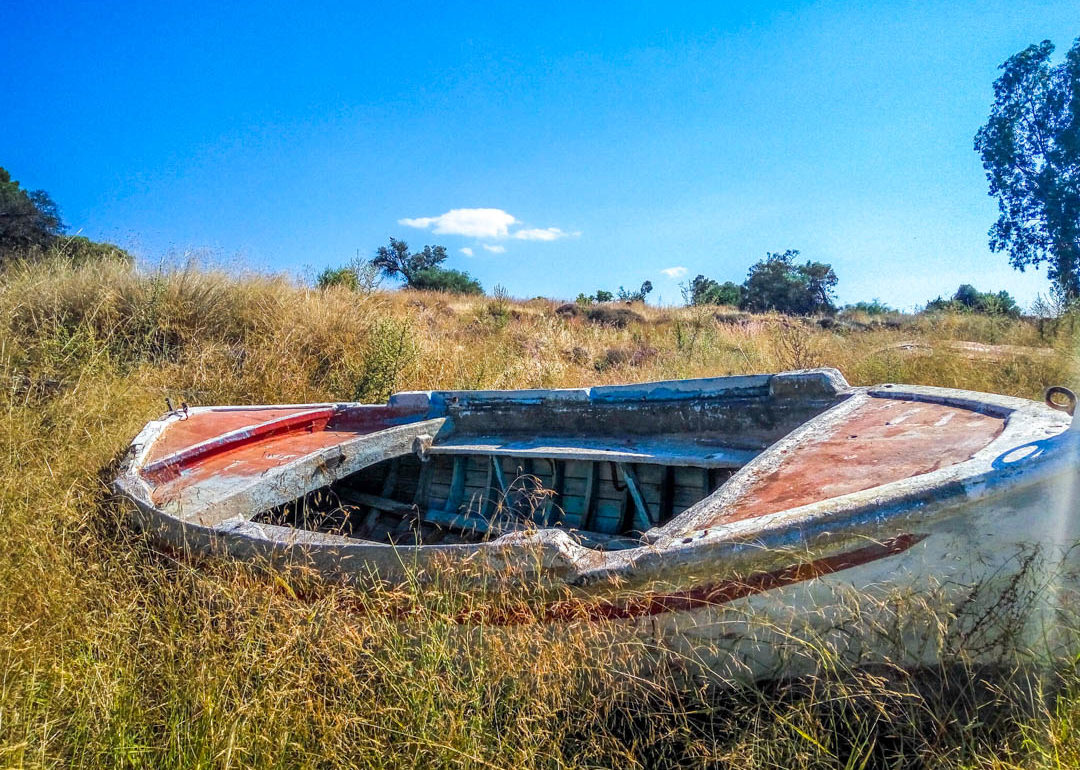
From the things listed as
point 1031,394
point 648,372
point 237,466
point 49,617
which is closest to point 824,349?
point 648,372

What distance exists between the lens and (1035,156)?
18594mm

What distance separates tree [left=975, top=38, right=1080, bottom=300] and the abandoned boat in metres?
18.3

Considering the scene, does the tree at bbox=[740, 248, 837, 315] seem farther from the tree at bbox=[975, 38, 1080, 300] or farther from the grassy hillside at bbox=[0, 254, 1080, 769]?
the grassy hillside at bbox=[0, 254, 1080, 769]

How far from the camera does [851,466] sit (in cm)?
239

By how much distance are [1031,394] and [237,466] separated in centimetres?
633

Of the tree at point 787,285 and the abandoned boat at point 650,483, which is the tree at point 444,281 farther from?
the abandoned boat at point 650,483

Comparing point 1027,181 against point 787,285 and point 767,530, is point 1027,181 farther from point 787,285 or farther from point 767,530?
point 767,530

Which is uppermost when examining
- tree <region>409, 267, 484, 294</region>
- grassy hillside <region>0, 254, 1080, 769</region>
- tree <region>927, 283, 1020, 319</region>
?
tree <region>409, 267, 484, 294</region>

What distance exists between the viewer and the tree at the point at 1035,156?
17734mm

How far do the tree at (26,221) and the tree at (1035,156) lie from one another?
27.3 m

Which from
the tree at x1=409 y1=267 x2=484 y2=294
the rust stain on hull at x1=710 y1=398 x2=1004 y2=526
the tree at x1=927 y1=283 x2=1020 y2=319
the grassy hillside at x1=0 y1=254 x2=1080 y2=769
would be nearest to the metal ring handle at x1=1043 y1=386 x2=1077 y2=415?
the rust stain on hull at x1=710 y1=398 x2=1004 y2=526

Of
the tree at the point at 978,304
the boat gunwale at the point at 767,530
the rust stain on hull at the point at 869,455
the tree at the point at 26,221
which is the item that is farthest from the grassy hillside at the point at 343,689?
the tree at the point at 26,221

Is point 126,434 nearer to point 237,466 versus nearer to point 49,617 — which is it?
point 237,466

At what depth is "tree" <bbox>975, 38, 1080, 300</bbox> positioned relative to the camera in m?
17.7
